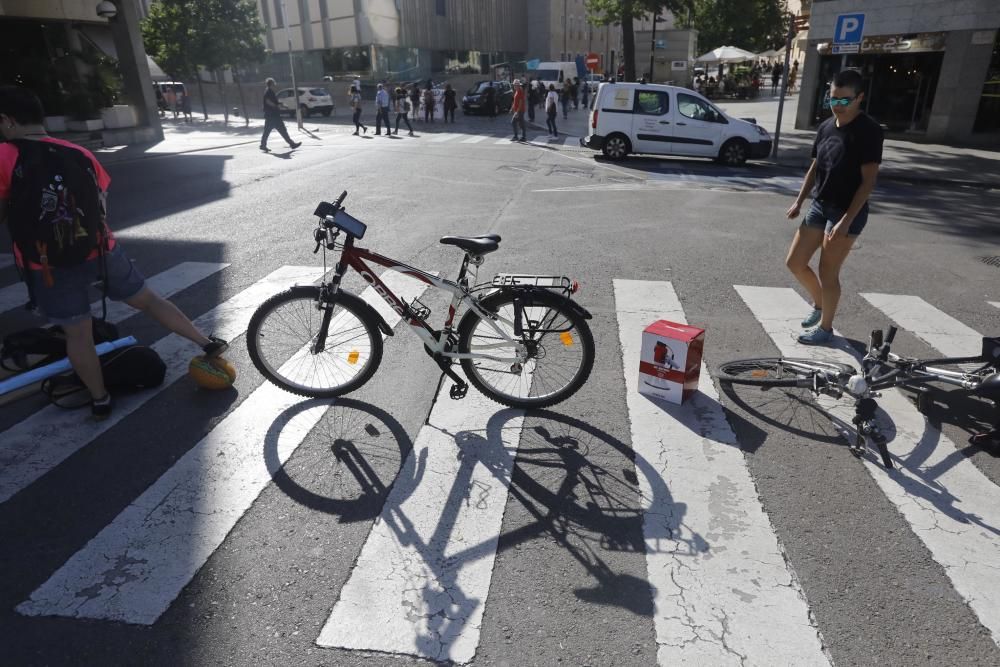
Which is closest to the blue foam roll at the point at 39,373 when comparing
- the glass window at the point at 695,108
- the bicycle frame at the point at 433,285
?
the bicycle frame at the point at 433,285

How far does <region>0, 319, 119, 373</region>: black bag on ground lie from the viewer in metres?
4.46

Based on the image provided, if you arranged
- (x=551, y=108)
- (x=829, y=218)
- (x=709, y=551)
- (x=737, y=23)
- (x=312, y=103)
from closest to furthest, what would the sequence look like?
(x=709, y=551), (x=829, y=218), (x=551, y=108), (x=312, y=103), (x=737, y=23)

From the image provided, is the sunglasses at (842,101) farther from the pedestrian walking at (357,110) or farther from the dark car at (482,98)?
the dark car at (482,98)

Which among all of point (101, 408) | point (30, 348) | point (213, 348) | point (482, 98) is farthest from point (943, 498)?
point (482, 98)

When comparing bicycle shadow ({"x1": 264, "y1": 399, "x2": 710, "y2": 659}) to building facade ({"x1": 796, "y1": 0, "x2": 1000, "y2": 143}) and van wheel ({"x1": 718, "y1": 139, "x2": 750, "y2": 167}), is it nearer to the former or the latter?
van wheel ({"x1": 718, "y1": 139, "x2": 750, "y2": 167})

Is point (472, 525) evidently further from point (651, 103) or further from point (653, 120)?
point (651, 103)

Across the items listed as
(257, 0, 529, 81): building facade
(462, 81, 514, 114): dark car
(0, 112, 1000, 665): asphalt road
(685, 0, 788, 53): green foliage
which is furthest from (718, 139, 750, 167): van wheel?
(685, 0, 788, 53): green foliage

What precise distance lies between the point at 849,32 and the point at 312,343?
563 inches

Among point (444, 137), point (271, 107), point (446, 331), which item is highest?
point (271, 107)

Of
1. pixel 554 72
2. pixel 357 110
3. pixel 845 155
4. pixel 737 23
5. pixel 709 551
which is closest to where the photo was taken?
pixel 709 551

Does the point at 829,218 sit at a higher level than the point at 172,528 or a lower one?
higher

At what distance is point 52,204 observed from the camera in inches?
146

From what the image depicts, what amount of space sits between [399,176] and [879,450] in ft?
39.5

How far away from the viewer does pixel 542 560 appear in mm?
3031
